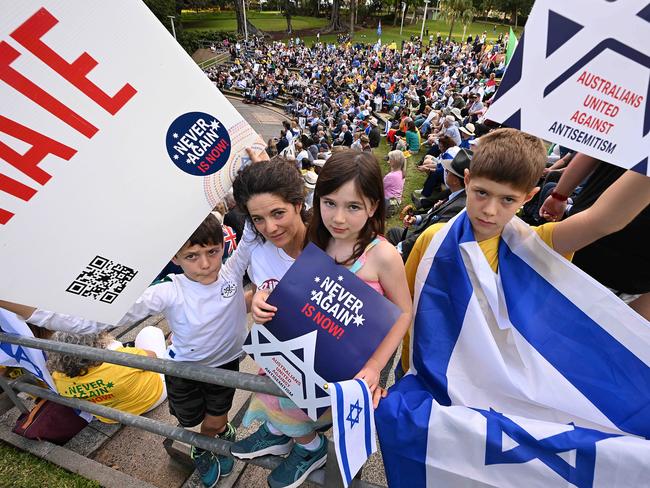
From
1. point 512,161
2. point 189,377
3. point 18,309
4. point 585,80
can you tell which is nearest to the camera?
point 585,80

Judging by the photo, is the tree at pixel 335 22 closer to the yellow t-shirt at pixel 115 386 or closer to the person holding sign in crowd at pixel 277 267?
the yellow t-shirt at pixel 115 386

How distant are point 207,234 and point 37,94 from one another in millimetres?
986

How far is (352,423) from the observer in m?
1.33

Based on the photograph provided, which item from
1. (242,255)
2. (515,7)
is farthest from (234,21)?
(242,255)

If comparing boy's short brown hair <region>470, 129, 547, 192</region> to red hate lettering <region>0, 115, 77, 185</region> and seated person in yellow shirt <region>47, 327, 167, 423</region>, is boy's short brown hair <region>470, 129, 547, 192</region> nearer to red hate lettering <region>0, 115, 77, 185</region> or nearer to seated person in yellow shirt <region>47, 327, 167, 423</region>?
red hate lettering <region>0, 115, 77, 185</region>

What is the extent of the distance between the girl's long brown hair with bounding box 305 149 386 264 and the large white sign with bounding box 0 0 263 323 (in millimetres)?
550

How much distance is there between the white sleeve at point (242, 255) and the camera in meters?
2.18

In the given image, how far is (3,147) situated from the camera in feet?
4.33

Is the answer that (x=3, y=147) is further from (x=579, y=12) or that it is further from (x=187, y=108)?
(x=579, y=12)

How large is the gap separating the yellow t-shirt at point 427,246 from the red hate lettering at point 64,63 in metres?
1.56

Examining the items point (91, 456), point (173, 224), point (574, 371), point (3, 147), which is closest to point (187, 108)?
point (173, 224)

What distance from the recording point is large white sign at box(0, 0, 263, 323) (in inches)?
51.8

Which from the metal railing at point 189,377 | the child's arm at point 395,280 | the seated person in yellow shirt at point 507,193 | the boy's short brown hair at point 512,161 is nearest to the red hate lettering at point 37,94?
the metal railing at point 189,377

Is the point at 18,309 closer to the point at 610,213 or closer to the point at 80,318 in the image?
the point at 80,318
